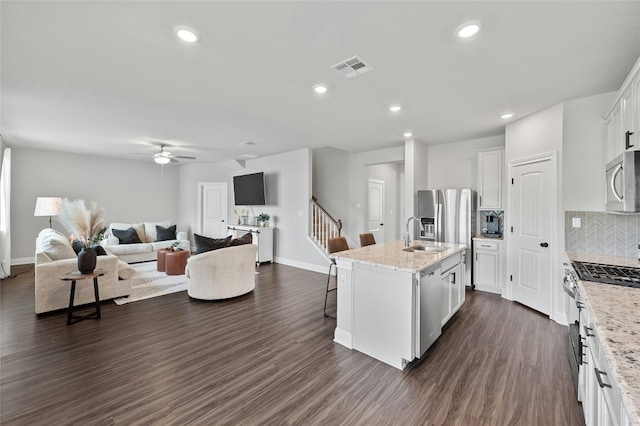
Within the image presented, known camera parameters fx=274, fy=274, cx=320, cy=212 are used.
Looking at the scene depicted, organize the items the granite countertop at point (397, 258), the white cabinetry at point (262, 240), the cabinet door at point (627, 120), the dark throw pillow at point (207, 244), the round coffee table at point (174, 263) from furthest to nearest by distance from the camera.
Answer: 1. the white cabinetry at point (262, 240)
2. the round coffee table at point (174, 263)
3. the dark throw pillow at point (207, 244)
4. the granite countertop at point (397, 258)
5. the cabinet door at point (627, 120)

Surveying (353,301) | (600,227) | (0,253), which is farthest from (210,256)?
(600,227)

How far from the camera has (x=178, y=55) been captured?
7.68ft

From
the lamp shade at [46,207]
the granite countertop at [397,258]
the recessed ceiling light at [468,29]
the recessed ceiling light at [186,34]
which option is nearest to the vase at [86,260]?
the recessed ceiling light at [186,34]

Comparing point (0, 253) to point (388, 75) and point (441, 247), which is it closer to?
point (388, 75)

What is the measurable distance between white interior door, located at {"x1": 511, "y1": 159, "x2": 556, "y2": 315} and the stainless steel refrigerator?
2.41ft

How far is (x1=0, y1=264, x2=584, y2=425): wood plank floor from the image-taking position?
1883mm

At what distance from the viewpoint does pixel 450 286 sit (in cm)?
318

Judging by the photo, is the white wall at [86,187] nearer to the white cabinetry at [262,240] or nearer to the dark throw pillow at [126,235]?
the dark throw pillow at [126,235]

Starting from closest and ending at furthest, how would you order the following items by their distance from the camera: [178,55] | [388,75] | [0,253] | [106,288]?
[178,55], [388,75], [106,288], [0,253]

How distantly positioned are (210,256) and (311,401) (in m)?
2.54

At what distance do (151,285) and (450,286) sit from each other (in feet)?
15.5

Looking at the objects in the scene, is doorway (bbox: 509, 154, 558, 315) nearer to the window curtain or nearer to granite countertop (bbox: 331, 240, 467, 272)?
granite countertop (bbox: 331, 240, 467, 272)

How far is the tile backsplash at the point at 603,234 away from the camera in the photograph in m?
2.85

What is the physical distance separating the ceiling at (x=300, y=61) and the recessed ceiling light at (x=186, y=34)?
0.05 meters
